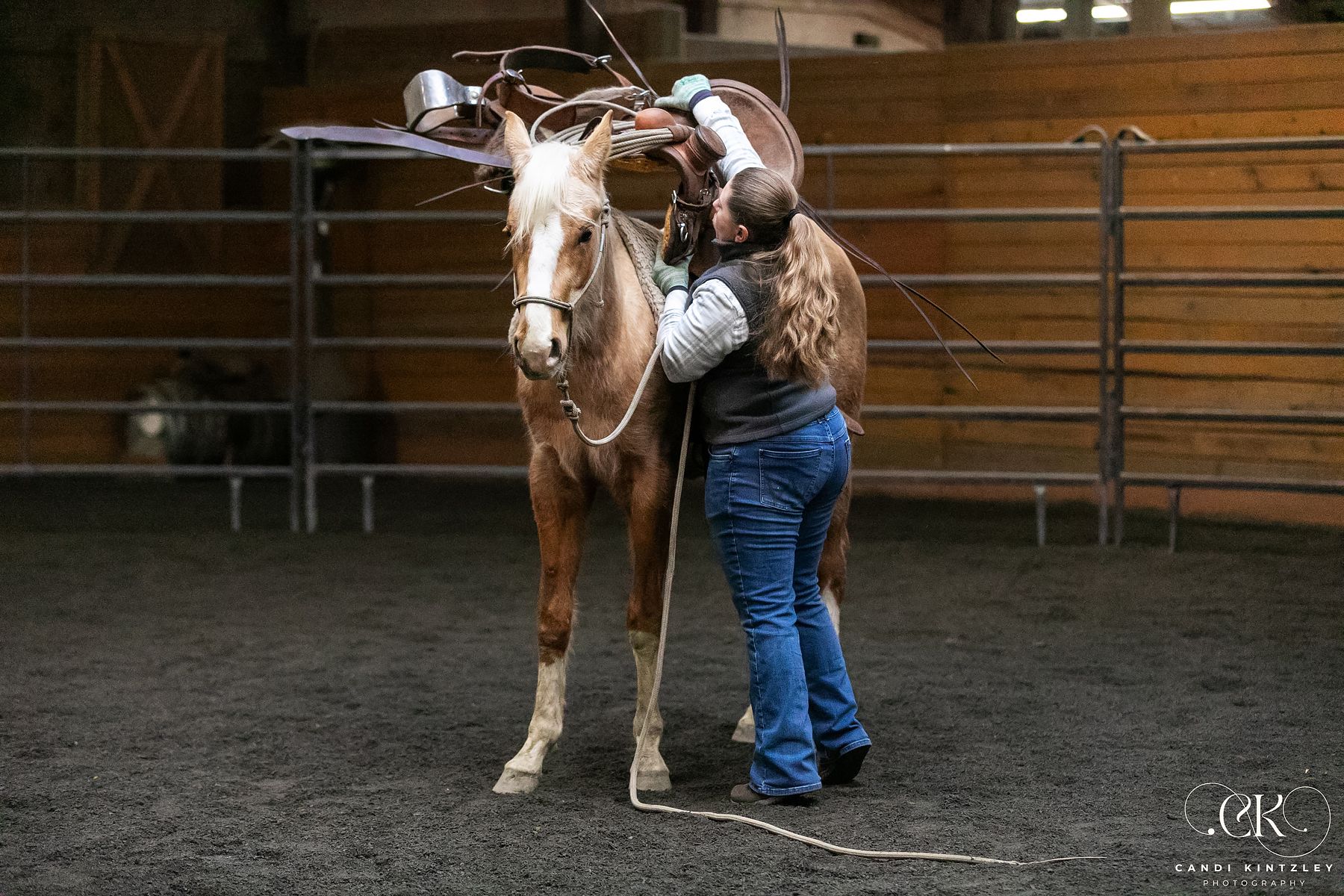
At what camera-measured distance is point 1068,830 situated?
272 cm

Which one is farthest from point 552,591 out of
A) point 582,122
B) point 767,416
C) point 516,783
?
point 582,122

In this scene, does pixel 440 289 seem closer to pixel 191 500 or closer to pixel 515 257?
pixel 191 500

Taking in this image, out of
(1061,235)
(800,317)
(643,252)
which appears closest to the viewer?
(800,317)

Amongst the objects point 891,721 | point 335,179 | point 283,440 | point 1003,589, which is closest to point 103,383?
point 283,440

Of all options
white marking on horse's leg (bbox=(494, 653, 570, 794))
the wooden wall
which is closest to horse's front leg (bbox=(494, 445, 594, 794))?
white marking on horse's leg (bbox=(494, 653, 570, 794))

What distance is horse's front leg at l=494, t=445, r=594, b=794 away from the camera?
305cm

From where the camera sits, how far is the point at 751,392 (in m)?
2.86

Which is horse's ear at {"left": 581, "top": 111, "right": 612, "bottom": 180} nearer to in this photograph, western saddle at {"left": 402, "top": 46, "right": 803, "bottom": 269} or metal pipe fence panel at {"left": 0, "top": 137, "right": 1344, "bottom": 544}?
western saddle at {"left": 402, "top": 46, "right": 803, "bottom": 269}

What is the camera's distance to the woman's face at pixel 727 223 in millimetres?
2797

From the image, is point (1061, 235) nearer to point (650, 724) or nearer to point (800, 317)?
point (800, 317)

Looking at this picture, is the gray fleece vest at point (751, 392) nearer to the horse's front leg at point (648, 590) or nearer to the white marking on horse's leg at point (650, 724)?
the horse's front leg at point (648, 590)

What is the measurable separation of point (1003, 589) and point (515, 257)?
3.26 metres

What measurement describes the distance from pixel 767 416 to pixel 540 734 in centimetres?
90

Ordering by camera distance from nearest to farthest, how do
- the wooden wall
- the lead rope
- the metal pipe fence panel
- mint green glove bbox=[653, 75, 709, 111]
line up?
1. the lead rope
2. mint green glove bbox=[653, 75, 709, 111]
3. the metal pipe fence panel
4. the wooden wall
